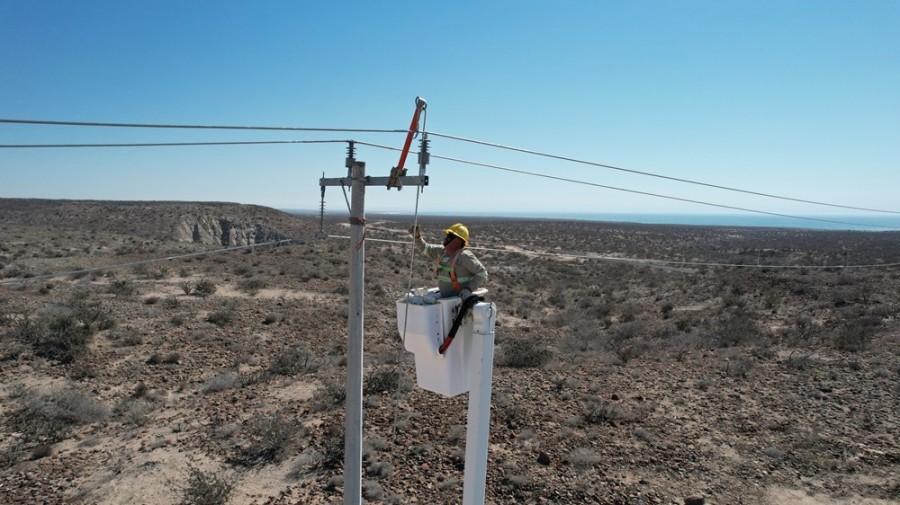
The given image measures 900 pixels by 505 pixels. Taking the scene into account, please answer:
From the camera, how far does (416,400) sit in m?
9.54

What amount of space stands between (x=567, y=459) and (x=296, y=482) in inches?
152

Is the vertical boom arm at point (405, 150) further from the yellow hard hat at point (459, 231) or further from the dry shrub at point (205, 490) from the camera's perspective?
the dry shrub at point (205, 490)

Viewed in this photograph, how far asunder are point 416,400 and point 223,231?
44.1 metres

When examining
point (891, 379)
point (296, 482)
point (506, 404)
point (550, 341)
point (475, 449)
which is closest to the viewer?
point (475, 449)

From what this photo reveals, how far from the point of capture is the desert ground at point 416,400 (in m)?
6.79

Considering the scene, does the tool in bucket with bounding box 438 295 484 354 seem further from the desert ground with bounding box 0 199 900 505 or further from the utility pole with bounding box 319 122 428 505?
the utility pole with bounding box 319 122 428 505

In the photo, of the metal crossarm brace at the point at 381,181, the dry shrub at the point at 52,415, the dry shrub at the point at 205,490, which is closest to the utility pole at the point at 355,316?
the metal crossarm brace at the point at 381,181

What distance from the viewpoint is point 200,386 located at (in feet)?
33.1

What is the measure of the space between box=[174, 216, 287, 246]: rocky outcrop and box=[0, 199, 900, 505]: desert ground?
2610cm

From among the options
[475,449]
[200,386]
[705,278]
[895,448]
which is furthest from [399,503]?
[705,278]

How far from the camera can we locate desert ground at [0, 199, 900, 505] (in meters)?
6.79

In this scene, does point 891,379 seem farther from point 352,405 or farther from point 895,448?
point 352,405

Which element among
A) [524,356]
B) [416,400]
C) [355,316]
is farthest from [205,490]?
[524,356]

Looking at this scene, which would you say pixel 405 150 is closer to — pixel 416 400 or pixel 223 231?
pixel 416 400
